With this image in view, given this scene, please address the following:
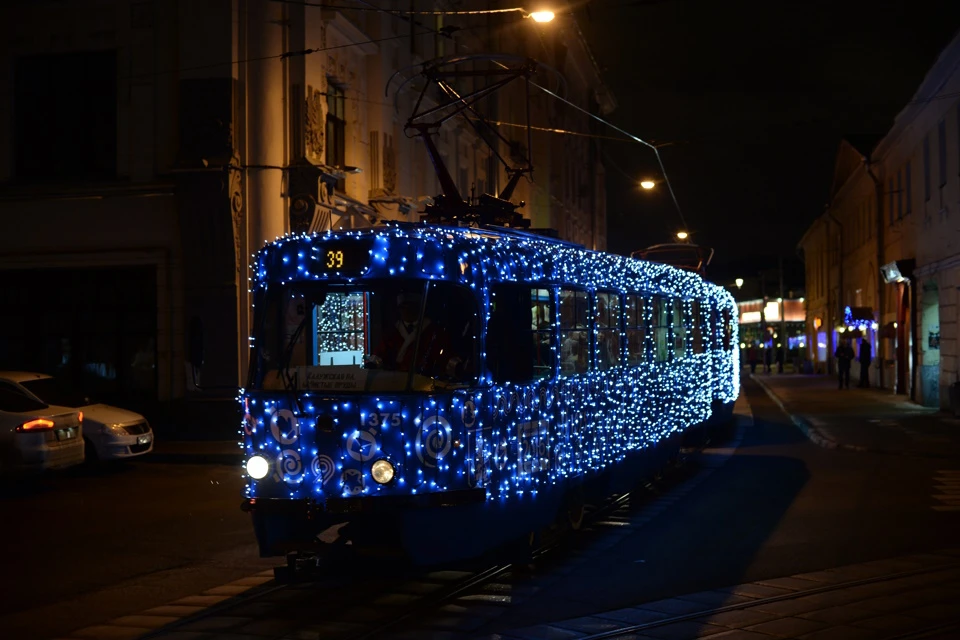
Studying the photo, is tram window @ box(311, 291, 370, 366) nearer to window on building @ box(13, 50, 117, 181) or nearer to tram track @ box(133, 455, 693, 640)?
tram track @ box(133, 455, 693, 640)

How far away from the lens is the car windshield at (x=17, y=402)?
16.2m

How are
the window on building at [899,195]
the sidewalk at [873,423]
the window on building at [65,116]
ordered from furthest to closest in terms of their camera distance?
the window on building at [899,195] < the window on building at [65,116] < the sidewalk at [873,423]

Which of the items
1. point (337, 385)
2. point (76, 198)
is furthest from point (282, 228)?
point (337, 385)

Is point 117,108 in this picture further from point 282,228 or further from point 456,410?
A: point 456,410

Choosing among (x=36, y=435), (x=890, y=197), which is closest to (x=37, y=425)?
(x=36, y=435)

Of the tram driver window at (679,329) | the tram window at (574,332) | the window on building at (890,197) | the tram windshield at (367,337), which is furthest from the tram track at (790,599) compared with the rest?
the window on building at (890,197)

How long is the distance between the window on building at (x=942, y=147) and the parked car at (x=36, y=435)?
20.5 metres

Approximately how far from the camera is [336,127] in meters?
24.7

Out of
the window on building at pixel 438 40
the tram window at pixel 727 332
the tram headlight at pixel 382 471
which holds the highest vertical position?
the window on building at pixel 438 40

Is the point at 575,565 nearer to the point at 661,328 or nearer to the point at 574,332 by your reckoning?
the point at 574,332

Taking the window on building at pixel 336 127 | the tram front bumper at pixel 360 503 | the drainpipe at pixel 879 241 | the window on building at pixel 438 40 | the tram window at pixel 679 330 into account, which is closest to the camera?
the tram front bumper at pixel 360 503

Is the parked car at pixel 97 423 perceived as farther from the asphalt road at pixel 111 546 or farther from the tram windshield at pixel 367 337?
the tram windshield at pixel 367 337

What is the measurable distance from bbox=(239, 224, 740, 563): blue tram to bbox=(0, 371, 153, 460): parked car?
31.8ft

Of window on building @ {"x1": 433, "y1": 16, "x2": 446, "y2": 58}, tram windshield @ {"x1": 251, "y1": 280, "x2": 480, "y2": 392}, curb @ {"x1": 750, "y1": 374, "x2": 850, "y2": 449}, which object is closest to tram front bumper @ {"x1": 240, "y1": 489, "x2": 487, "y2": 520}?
tram windshield @ {"x1": 251, "y1": 280, "x2": 480, "y2": 392}
